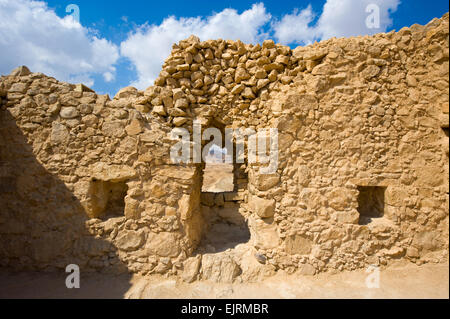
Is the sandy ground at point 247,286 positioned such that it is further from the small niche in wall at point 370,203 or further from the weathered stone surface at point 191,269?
the small niche in wall at point 370,203

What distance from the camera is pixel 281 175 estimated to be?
370cm

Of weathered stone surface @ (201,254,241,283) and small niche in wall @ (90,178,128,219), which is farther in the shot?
small niche in wall @ (90,178,128,219)

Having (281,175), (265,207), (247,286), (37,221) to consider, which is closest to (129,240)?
(37,221)

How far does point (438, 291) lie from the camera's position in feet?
9.70

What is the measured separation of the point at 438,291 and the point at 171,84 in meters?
5.14

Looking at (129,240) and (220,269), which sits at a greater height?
(129,240)

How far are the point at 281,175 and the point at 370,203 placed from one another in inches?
71.6

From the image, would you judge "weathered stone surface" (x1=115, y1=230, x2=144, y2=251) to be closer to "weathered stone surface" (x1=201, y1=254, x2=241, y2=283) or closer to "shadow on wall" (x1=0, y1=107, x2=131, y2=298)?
"shadow on wall" (x1=0, y1=107, x2=131, y2=298)

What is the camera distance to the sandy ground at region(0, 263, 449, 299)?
316 centimetres

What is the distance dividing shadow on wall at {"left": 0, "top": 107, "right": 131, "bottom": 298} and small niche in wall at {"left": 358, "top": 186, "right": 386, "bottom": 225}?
4.31m

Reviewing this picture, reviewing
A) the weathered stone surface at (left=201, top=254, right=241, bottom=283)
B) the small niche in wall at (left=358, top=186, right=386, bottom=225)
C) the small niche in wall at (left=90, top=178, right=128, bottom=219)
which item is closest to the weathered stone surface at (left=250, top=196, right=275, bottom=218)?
the weathered stone surface at (left=201, top=254, right=241, bottom=283)

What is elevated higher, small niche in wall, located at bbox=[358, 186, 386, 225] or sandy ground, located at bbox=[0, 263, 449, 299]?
small niche in wall, located at bbox=[358, 186, 386, 225]

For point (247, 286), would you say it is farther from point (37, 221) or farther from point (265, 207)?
point (37, 221)

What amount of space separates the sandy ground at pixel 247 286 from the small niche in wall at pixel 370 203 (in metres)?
0.83
